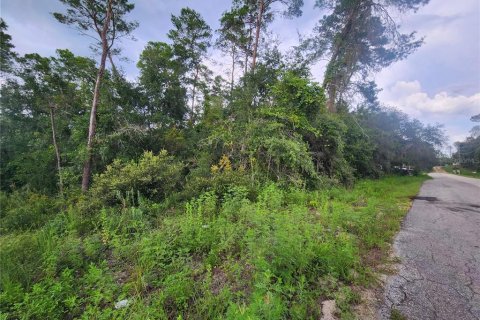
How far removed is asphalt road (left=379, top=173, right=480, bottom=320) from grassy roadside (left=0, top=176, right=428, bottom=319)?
304 mm

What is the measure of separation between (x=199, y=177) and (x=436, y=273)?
5981mm

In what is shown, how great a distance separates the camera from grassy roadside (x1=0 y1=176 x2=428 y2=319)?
2100 mm

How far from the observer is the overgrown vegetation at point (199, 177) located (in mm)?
2404

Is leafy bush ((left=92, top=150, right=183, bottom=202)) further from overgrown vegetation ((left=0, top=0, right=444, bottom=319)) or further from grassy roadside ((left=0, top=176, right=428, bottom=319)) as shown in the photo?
grassy roadside ((left=0, top=176, right=428, bottom=319))

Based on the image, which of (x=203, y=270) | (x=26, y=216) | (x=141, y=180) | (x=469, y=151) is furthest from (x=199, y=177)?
(x=469, y=151)

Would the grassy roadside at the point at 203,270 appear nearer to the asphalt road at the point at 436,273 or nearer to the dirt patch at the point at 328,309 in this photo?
the dirt patch at the point at 328,309

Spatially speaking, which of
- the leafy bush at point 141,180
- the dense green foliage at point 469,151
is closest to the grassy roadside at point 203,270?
the leafy bush at point 141,180

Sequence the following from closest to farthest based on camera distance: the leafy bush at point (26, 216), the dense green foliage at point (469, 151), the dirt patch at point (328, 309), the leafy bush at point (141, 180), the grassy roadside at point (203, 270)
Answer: the dirt patch at point (328, 309) → the grassy roadside at point (203, 270) → the leafy bush at point (26, 216) → the leafy bush at point (141, 180) → the dense green foliage at point (469, 151)

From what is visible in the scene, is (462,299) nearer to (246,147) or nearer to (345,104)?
(246,147)

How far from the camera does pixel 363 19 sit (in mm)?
12141

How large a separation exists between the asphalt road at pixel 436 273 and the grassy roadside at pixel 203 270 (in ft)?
1.00

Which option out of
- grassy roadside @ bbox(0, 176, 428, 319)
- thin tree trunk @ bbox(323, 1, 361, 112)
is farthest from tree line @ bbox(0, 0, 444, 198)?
grassy roadside @ bbox(0, 176, 428, 319)

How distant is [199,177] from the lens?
707 cm

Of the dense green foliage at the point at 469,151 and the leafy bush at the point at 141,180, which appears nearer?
the leafy bush at the point at 141,180
